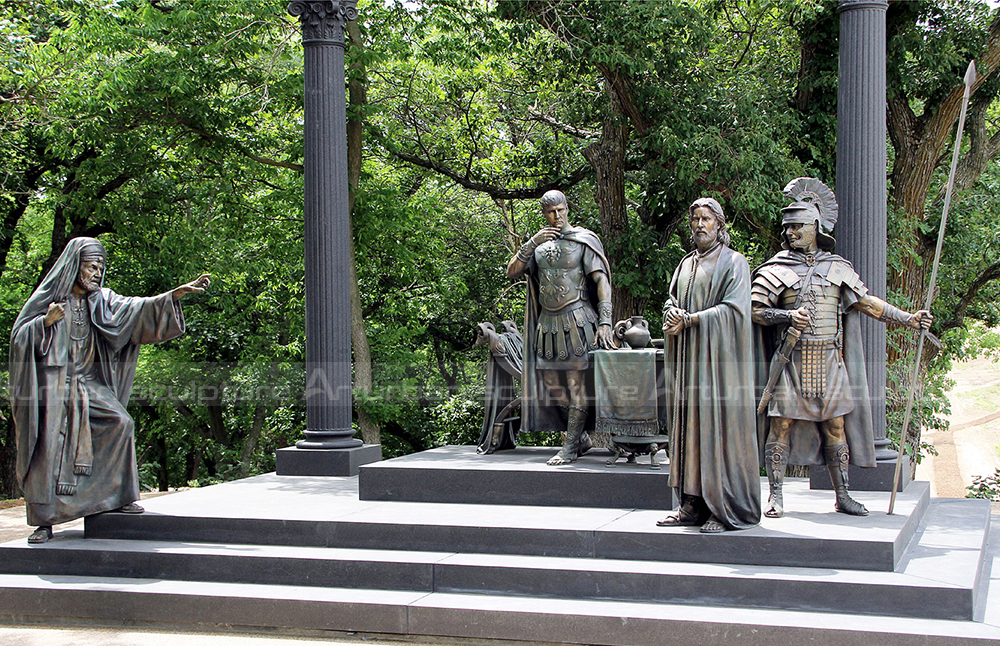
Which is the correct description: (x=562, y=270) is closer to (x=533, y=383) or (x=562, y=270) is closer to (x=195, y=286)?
(x=533, y=383)

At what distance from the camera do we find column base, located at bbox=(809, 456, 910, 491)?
319 inches

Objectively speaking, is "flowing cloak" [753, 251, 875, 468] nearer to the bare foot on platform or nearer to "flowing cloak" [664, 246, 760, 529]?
"flowing cloak" [664, 246, 760, 529]

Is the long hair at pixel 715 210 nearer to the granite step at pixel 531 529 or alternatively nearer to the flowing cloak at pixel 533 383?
the granite step at pixel 531 529

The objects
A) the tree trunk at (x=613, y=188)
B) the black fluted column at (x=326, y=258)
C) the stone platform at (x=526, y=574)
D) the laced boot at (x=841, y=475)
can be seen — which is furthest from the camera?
the tree trunk at (x=613, y=188)

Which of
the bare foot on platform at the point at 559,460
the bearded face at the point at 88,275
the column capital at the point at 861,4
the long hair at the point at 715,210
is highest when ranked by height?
the column capital at the point at 861,4

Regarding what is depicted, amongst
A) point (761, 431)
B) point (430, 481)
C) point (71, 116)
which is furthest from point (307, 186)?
point (761, 431)

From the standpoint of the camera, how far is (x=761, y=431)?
22.4ft

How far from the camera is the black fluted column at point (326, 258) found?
33.0 ft

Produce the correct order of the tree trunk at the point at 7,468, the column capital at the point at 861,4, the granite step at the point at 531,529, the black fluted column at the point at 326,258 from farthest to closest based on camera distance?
the tree trunk at the point at 7,468 → the black fluted column at the point at 326,258 → the column capital at the point at 861,4 → the granite step at the point at 531,529

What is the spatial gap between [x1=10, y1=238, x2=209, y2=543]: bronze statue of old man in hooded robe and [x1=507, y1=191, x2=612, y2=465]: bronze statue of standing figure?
282cm

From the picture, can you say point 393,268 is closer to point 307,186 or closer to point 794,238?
point 307,186

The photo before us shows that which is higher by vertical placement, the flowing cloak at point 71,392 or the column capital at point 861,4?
the column capital at point 861,4

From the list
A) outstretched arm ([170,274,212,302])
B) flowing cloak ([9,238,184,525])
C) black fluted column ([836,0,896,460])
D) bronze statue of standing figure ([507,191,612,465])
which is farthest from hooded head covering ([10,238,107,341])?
black fluted column ([836,0,896,460])

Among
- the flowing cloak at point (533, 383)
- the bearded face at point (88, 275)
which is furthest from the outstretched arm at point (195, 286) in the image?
the flowing cloak at point (533, 383)
